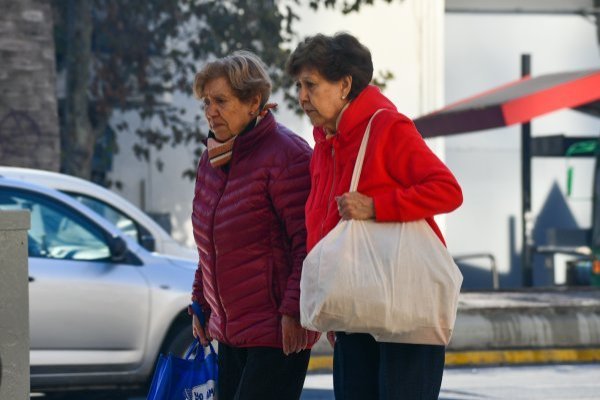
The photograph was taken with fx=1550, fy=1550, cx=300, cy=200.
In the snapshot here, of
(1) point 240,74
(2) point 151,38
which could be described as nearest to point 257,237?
(1) point 240,74

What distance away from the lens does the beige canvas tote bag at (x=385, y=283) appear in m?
4.27

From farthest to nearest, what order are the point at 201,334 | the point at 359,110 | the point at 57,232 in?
the point at 57,232 → the point at 201,334 → the point at 359,110

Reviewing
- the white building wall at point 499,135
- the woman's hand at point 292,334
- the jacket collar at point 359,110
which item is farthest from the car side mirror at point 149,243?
the white building wall at point 499,135

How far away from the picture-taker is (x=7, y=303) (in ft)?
16.8

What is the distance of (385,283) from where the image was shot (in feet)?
14.0

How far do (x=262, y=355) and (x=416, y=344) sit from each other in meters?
0.66

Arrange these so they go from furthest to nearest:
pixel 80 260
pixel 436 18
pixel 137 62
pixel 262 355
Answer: pixel 436 18
pixel 137 62
pixel 80 260
pixel 262 355

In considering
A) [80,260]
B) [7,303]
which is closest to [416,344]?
[7,303]

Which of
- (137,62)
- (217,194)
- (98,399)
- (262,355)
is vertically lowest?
(98,399)

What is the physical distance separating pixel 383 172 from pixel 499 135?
79.2 feet

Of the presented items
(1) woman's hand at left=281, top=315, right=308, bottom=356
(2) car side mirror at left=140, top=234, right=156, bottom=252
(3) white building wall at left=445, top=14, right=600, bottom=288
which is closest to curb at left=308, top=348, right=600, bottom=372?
(2) car side mirror at left=140, top=234, right=156, bottom=252

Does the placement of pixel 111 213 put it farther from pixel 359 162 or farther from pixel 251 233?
pixel 359 162

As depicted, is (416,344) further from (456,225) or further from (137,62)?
(456,225)

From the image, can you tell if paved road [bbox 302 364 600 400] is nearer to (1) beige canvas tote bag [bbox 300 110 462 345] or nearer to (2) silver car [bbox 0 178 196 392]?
(2) silver car [bbox 0 178 196 392]
